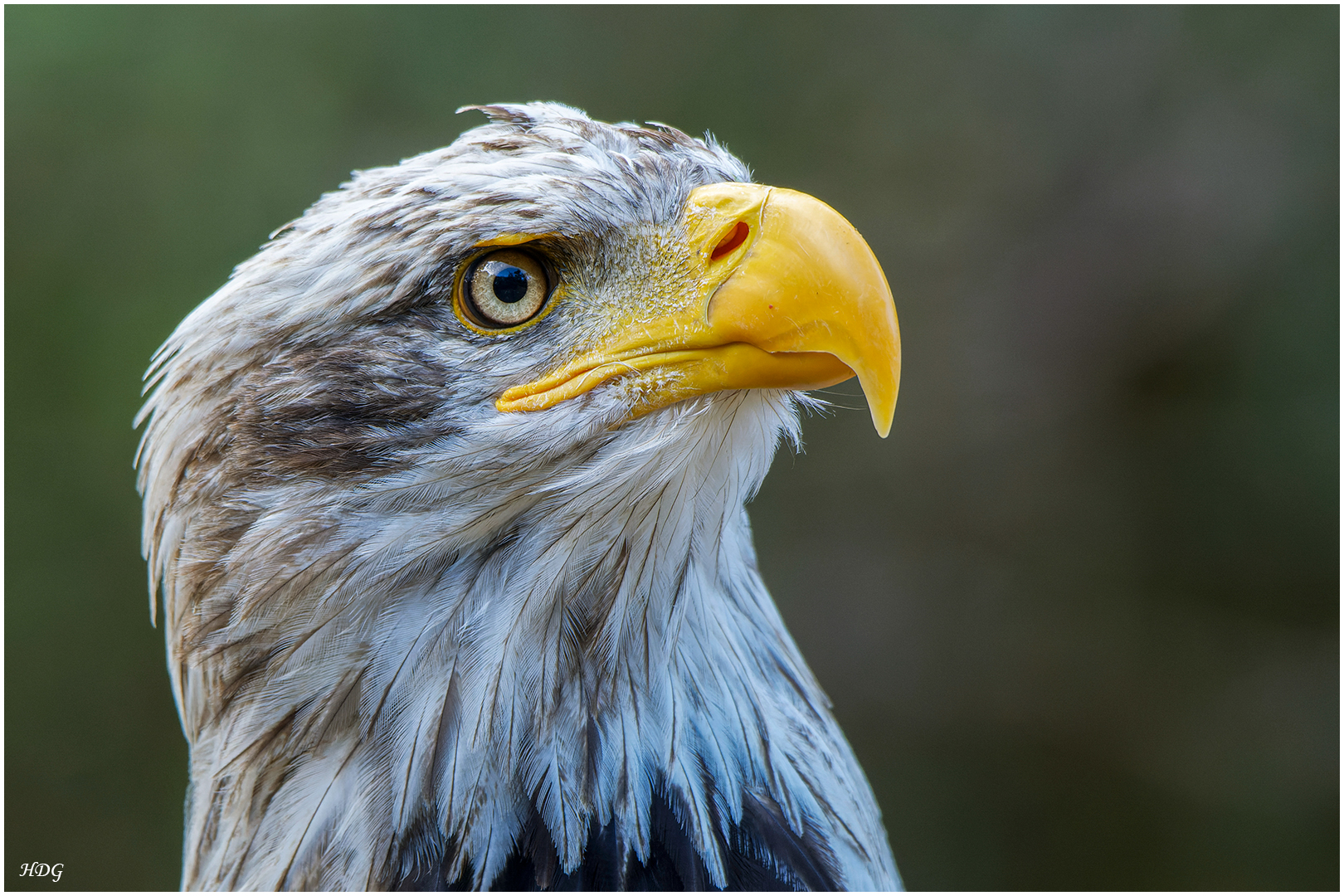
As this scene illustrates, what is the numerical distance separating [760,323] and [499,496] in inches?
15.1

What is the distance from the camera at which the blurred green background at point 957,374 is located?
2.94 meters

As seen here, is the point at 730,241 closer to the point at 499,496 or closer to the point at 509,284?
the point at 509,284

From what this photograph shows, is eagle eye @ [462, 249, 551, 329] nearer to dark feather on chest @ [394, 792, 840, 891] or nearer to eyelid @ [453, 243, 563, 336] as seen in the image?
eyelid @ [453, 243, 563, 336]

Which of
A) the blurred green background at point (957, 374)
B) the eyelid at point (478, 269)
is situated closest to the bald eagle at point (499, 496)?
the eyelid at point (478, 269)

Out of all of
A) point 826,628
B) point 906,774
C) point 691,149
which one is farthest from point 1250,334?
point 691,149

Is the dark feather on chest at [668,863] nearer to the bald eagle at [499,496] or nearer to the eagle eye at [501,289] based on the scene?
the bald eagle at [499,496]

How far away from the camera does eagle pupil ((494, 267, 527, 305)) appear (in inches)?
46.9

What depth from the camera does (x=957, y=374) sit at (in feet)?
10.8

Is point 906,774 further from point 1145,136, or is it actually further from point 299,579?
point 299,579

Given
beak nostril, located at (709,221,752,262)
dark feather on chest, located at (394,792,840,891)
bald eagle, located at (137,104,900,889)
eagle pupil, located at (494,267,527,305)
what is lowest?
dark feather on chest, located at (394,792,840,891)

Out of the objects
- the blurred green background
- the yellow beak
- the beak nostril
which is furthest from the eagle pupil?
the blurred green background

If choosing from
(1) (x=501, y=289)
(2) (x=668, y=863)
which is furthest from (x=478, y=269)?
(2) (x=668, y=863)

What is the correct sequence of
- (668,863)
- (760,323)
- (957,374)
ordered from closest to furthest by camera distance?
(760,323)
(668,863)
(957,374)

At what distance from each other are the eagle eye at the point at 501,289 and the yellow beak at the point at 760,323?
0.09 meters
